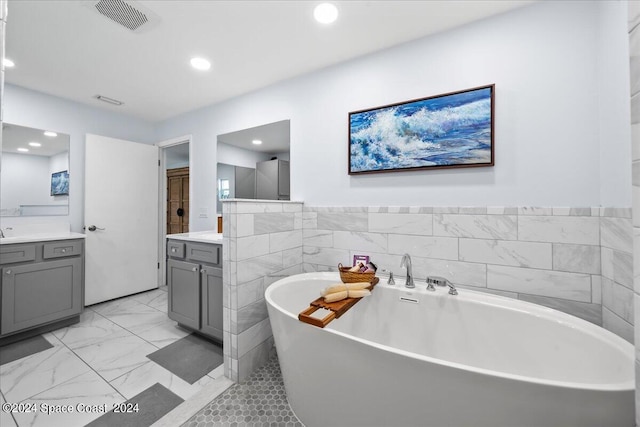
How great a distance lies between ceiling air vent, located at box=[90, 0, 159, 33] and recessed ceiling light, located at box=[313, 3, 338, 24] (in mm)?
1059

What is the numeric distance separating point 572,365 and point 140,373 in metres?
2.52

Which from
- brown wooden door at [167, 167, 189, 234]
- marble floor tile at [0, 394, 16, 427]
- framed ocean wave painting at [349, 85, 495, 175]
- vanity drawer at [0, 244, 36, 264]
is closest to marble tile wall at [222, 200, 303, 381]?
framed ocean wave painting at [349, 85, 495, 175]

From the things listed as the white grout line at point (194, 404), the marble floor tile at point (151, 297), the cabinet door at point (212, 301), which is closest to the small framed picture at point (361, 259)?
the cabinet door at point (212, 301)

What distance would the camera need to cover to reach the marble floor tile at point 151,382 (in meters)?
1.61

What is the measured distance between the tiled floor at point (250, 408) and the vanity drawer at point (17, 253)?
216cm

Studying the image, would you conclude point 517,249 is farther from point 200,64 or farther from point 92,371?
point 92,371

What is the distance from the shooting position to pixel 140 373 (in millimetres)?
1770

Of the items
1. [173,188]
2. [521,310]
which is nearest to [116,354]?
[521,310]

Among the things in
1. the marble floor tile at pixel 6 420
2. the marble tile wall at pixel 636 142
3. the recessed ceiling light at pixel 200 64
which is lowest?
the marble floor tile at pixel 6 420

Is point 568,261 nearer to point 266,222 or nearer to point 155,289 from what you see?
point 266,222

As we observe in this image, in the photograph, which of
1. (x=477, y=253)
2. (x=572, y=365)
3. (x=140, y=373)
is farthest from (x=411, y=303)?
(x=140, y=373)

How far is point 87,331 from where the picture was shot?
7.68ft

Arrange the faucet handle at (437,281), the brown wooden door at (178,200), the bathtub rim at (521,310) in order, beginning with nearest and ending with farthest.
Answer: the bathtub rim at (521,310), the faucet handle at (437,281), the brown wooden door at (178,200)

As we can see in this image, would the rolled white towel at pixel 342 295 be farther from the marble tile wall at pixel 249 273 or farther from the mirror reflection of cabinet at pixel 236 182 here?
the mirror reflection of cabinet at pixel 236 182
